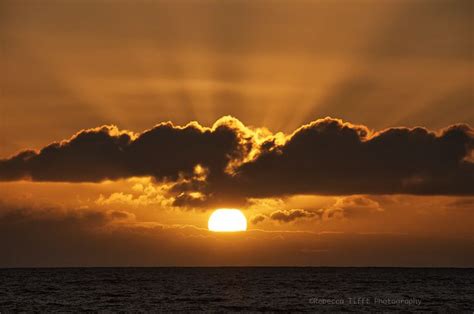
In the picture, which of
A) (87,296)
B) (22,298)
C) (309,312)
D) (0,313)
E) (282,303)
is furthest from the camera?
(87,296)

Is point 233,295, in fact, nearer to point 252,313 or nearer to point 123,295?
point 123,295

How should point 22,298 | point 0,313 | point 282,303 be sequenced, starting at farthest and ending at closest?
point 22,298
point 282,303
point 0,313

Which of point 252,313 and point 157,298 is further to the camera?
point 157,298

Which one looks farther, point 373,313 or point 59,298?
point 59,298

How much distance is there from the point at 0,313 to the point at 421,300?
7202 cm

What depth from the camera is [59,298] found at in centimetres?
12081

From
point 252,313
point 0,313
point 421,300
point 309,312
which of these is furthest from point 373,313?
point 0,313

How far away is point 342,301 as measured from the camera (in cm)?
11794

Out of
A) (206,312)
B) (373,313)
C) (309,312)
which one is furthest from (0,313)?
(373,313)

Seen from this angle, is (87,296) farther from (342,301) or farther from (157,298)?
(342,301)

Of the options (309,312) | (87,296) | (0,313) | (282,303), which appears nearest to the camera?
(0,313)

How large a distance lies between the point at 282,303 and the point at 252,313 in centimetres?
1832

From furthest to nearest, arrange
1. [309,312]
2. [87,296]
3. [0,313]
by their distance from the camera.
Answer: [87,296], [309,312], [0,313]

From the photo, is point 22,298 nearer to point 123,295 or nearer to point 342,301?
point 123,295
